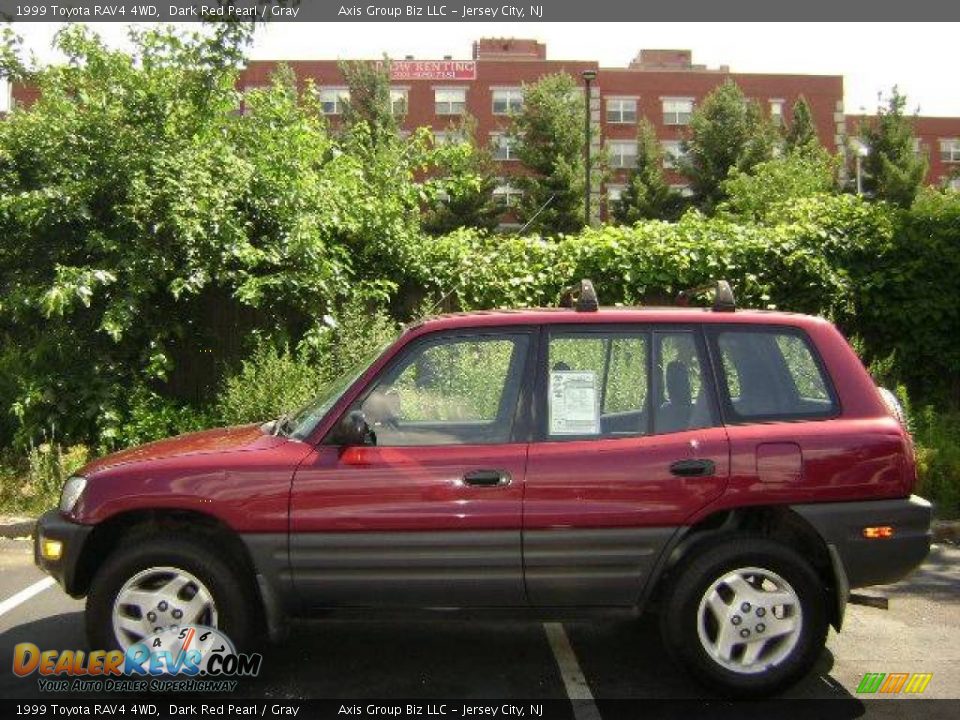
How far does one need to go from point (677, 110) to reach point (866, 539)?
188 ft

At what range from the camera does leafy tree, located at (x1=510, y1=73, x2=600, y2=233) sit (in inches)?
1639

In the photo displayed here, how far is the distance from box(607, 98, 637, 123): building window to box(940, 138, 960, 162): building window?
25.1 m

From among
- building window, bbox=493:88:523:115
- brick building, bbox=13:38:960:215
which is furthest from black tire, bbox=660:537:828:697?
building window, bbox=493:88:523:115

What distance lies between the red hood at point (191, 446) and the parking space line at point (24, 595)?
1.82m

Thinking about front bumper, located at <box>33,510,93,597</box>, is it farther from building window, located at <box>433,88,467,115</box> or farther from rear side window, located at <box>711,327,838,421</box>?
building window, located at <box>433,88,467,115</box>

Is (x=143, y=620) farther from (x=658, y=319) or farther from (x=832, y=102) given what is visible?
(x=832, y=102)

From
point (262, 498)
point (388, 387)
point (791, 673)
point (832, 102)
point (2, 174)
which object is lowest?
point (791, 673)

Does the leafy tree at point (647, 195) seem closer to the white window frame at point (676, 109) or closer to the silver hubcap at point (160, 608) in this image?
the white window frame at point (676, 109)

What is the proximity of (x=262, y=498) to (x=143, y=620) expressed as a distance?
2.56ft

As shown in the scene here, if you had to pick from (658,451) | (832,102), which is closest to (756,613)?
(658,451)

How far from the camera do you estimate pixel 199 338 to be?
10391 millimetres

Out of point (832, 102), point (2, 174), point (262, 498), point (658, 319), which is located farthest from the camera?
point (832, 102)

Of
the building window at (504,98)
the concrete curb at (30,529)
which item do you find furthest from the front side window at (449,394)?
the building window at (504,98)

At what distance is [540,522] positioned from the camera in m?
4.25
